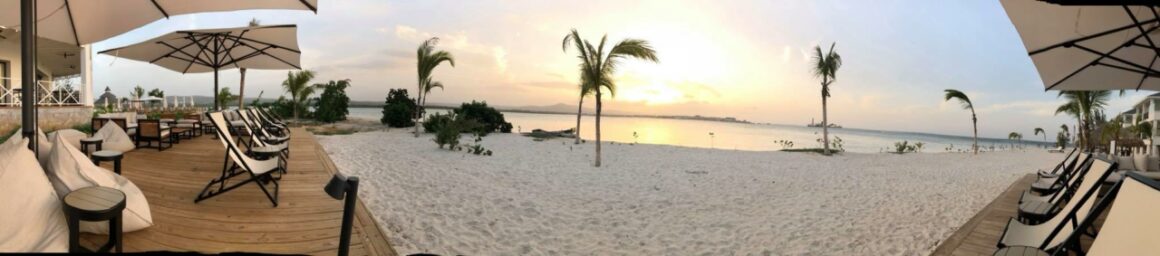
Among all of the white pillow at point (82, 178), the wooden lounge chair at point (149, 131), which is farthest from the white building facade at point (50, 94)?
the white pillow at point (82, 178)

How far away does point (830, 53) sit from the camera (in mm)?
16000

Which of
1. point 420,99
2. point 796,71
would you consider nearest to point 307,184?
point 420,99

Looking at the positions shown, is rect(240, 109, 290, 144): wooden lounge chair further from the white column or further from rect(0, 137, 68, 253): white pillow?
the white column

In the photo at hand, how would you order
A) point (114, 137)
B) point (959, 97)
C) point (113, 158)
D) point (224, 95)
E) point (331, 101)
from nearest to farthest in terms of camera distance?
point (113, 158)
point (114, 137)
point (959, 97)
point (224, 95)
point (331, 101)

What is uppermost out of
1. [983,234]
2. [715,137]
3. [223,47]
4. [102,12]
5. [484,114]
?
[223,47]

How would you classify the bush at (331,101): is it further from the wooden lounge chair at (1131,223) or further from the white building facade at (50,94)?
the wooden lounge chair at (1131,223)

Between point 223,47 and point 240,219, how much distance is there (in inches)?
226

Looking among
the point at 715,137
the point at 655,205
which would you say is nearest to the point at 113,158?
the point at 655,205

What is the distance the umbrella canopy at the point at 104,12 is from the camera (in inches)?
144

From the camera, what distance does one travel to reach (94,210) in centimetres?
205

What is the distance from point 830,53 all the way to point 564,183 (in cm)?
1229

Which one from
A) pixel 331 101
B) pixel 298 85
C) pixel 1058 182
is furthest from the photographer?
pixel 331 101

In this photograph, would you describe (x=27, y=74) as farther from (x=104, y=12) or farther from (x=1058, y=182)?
(x=1058, y=182)

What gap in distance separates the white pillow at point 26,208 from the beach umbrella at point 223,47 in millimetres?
3926
